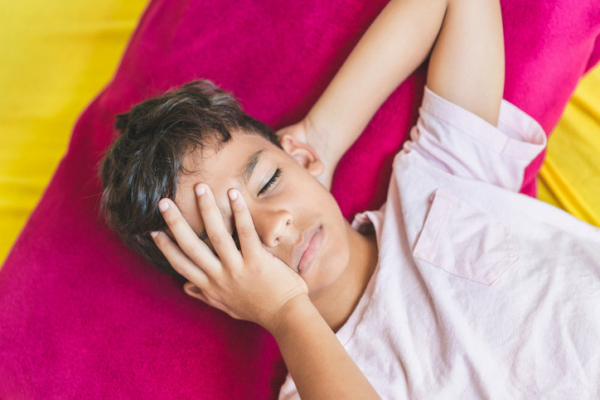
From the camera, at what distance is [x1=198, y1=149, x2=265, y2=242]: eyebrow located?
0.78m

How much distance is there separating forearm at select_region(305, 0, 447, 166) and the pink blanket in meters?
0.05

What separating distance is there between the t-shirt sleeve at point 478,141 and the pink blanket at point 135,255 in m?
0.07

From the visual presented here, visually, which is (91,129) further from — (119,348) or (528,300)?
(528,300)

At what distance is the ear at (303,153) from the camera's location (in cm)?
98

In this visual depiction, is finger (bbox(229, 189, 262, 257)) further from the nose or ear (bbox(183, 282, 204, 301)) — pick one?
ear (bbox(183, 282, 204, 301))

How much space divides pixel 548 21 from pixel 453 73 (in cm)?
22

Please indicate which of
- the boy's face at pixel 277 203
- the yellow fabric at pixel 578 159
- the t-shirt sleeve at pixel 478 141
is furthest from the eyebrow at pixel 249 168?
the yellow fabric at pixel 578 159

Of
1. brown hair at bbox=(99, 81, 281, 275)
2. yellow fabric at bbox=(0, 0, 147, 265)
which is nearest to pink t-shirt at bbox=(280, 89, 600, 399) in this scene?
brown hair at bbox=(99, 81, 281, 275)

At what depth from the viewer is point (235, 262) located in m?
0.78

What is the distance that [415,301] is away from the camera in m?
0.86

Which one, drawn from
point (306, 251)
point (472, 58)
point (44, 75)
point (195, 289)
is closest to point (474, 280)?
point (306, 251)

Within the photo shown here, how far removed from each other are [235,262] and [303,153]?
1.00 ft

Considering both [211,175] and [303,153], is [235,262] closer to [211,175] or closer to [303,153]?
[211,175]

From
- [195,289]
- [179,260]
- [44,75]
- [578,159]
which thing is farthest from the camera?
[44,75]
